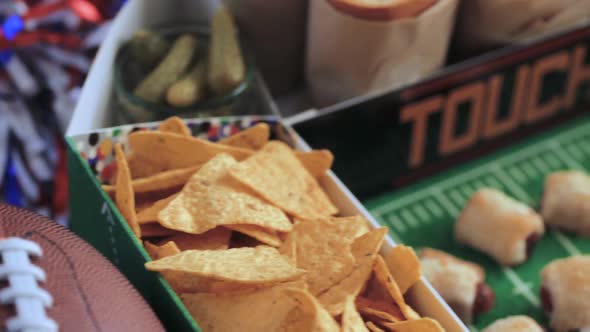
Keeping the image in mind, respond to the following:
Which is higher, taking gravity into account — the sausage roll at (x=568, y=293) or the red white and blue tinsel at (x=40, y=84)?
the red white and blue tinsel at (x=40, y=84)

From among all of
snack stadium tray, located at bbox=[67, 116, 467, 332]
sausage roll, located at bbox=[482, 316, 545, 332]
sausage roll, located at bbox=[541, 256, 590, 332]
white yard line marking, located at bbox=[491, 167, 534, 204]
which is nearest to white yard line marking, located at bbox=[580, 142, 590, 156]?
white yard line marking, located at bbox=[491, 167, 534, 204]

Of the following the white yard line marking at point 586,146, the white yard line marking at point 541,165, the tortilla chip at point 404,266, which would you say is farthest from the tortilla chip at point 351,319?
the white yard line marking at point 586,146

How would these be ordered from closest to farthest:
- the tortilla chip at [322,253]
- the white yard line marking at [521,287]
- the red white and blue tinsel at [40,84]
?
1. the tortilla chip at [322,253]
2. the white yard line marking at [521,287]
3. the red white and blue tinsel at [40,84]

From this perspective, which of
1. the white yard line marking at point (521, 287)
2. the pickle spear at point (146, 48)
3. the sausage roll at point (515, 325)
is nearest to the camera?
the sausage roll at point (515, 325)

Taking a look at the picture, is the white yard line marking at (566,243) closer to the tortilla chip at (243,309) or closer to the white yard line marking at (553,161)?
the white yard line marking at (553,161)

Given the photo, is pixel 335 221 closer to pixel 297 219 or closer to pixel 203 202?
pixel 297 219

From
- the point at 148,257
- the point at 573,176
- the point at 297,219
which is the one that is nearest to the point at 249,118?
the point at 297,219
